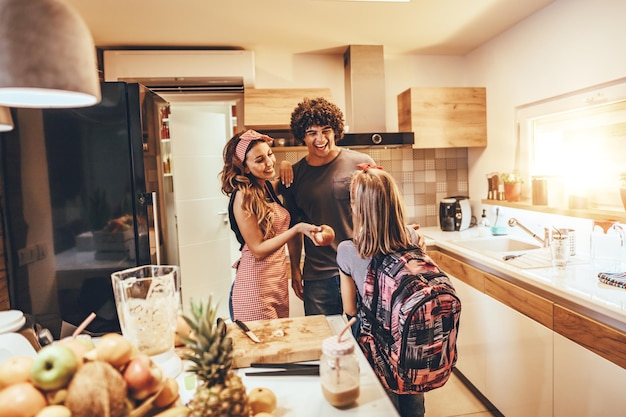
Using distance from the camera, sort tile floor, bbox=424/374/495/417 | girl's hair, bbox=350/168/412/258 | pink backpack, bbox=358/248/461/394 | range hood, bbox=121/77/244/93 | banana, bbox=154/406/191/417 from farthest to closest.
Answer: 1. range hood, bbox=121/77/244/93
2. tile floor, bbox=424/374/495/417
3. girl's hair, bbox=350/168/412/258
4. pink backpack, bbox=358/248/461/394
5. banana, bbox=154/406/191/417

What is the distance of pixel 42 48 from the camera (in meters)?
0.69

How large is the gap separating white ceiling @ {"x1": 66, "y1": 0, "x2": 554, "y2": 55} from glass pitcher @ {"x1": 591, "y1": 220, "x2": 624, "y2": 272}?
1434 mm

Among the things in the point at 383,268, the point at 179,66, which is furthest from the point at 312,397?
the point at 179,66

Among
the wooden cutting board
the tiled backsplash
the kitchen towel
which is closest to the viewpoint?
the wooden cutting board

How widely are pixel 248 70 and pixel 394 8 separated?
1.21 metres

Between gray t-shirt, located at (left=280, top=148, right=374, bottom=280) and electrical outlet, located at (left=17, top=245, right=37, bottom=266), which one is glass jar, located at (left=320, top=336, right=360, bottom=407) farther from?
electrical outlet, located at (left=17, top=245, right=37, bottom=266)

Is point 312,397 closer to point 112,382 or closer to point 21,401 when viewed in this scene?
point 112,382

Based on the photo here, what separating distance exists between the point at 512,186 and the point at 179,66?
2.60 meters

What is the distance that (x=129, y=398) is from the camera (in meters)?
0.72

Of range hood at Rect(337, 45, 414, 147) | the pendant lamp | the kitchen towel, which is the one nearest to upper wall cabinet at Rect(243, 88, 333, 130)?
range hood at Rect(337, 45, 414, 147)

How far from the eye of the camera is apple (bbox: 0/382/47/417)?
63cm

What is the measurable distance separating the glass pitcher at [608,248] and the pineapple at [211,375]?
1.89m

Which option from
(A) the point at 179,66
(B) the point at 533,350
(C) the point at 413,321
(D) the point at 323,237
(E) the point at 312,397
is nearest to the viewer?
(E) the point at 312,397

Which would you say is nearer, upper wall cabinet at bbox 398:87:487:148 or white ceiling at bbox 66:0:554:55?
white ceiling at bbox 66:0:554:55
